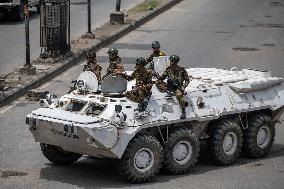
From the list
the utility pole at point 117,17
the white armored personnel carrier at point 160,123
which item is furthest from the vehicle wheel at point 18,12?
the white armored personnel carrier at point 160,123

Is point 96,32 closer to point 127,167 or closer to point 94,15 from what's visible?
point 94,15

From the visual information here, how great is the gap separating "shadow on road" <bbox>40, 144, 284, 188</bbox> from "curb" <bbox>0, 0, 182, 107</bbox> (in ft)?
18.9

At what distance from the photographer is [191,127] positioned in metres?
18.2

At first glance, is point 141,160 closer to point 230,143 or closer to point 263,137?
point 230,143

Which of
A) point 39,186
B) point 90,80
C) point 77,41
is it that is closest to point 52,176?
point 39,186

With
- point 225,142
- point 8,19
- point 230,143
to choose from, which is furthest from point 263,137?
point 8,19

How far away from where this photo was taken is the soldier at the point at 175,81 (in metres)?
17.8

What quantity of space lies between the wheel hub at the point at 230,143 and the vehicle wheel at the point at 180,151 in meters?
0.89

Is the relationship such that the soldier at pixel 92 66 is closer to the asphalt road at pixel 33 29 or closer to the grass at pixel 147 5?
the asphalt road at pixel 33 29

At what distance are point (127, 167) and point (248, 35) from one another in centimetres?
1794

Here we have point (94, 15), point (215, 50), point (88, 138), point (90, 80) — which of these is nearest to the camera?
point (88, 138)

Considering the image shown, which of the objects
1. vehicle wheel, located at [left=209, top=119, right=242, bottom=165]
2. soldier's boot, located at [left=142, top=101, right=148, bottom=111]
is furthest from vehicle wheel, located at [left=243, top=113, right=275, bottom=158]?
soldier's boot, located at [left=142, top=101, right=148, bottom=111]

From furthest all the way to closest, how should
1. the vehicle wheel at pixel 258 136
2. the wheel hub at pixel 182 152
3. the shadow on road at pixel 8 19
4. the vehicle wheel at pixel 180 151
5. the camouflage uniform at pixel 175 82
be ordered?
the shadow on road at pixel 8 19
the vehicle wheel at pixel 258 136
the camouflage uniform at pixel 175 82
the wheel hub at pixel 182 152
the vehicle wheel at pixel 180 151

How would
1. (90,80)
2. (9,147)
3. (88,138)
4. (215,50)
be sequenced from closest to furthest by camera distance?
(88,138)
(90,80)
(9,147)
(215,50)
